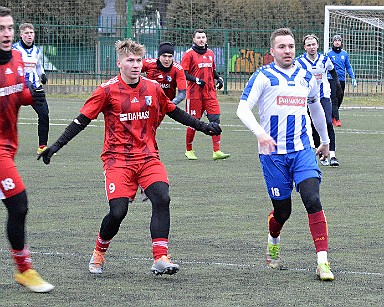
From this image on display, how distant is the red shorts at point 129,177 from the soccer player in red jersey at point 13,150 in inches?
33.9

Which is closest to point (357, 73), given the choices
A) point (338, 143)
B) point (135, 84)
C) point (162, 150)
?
point (338, 143)

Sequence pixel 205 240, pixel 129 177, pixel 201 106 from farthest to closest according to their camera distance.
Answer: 1. pixel 201 106
2. pixel 205 240
3. pixel 129 177

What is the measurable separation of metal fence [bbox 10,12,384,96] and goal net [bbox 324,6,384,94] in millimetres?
2319

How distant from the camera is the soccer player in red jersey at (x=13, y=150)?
725cm

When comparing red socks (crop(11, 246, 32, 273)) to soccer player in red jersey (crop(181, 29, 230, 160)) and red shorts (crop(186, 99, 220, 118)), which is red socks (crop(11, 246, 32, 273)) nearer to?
soccer player in red jersey (crop(181, 29, 230, 160))

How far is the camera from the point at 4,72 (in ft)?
24.2

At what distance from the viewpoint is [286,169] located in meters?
8.20

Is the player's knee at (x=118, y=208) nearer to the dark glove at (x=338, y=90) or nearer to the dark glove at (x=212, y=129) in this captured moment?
the dark glove at (x=212, y=129)

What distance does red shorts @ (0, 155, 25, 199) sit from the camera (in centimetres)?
721

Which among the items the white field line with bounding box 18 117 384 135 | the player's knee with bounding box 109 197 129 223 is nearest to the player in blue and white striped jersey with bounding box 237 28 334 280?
the player's knee with bounding box 109 197 129 223

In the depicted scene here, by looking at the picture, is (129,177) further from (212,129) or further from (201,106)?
(201,106)

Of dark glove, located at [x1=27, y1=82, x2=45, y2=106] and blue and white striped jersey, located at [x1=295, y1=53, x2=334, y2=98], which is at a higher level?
dark glove, located at [x1=27, y1=82, x2=45, y2=106]

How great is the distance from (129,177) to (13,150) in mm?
1010

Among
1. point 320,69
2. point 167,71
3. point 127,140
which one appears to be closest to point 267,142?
point 127,140
